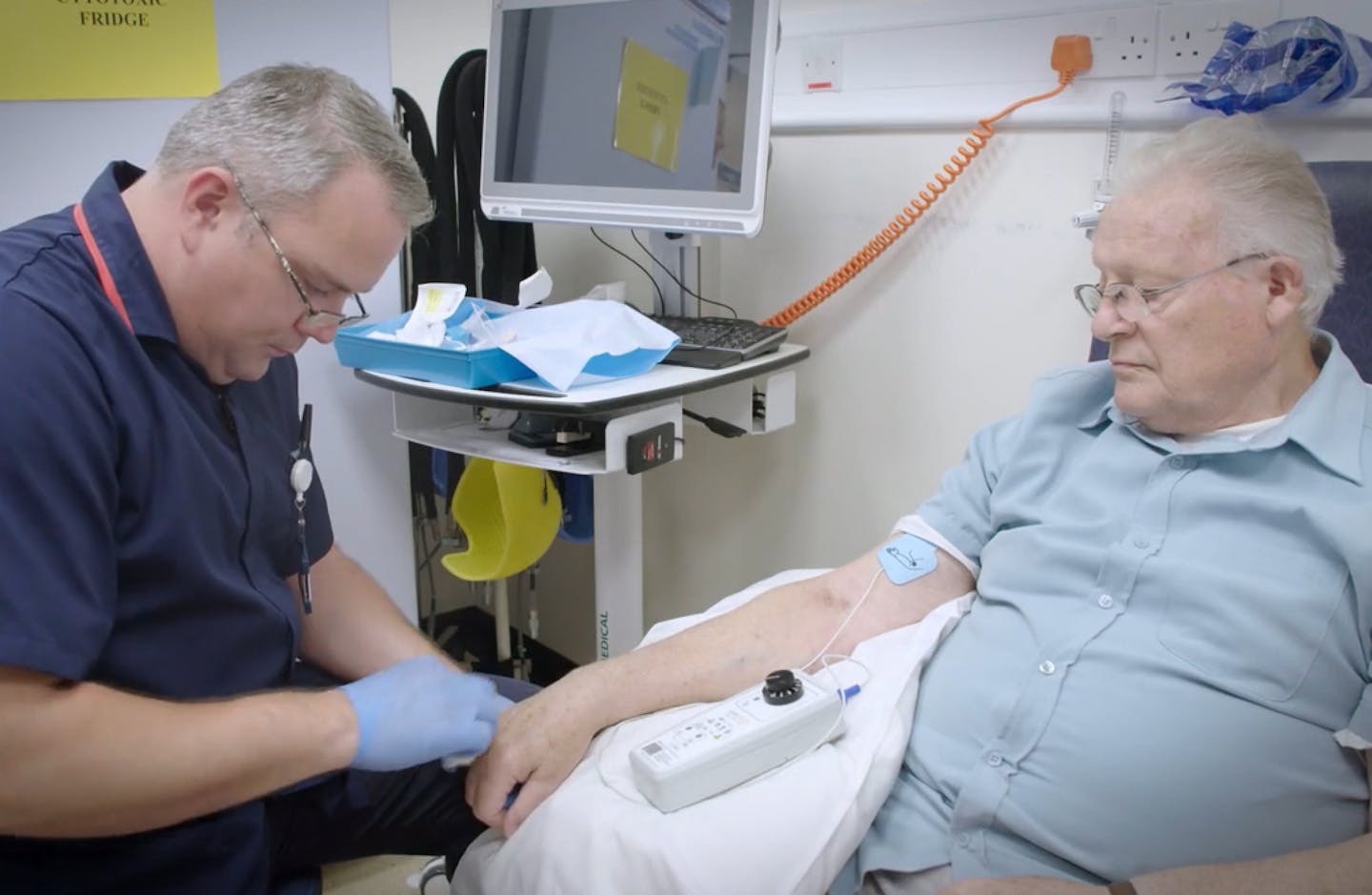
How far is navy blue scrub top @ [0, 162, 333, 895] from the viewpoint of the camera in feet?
2.71

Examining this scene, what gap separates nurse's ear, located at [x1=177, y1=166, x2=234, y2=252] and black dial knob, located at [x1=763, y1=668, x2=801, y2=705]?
2.31 ft

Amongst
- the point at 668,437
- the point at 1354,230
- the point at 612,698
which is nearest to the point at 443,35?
the point at 668,437

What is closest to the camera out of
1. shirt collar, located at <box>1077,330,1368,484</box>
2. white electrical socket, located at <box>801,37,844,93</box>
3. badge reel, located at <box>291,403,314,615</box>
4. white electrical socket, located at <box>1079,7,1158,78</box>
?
shirt collar, located at <box>1077,330,1368,484</box>

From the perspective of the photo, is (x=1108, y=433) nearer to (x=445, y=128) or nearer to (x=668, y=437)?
(x=668, y=437)

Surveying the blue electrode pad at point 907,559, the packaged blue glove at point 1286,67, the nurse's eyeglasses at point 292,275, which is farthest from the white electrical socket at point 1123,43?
the nurse's eyeglasses at point 292,275

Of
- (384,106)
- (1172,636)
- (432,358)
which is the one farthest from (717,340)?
(1172,636)

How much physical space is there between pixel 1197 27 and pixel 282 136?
1209 mm

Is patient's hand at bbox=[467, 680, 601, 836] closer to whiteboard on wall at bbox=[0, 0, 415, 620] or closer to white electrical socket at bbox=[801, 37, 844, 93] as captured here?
whiteboard on wall at bbox=[0, 0, 415, 620]

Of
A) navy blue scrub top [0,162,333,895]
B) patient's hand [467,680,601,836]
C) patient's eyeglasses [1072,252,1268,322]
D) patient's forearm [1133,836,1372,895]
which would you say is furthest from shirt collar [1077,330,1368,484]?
navy blue scrub top [0,162,333,895]

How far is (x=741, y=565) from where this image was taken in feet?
7.63

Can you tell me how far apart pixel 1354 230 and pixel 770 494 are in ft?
4.05

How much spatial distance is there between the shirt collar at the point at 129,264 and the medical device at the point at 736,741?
0.62 meters

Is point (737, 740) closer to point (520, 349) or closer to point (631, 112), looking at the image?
point (520, 349)

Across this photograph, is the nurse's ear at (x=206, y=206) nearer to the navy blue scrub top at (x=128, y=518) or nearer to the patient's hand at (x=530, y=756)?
the navy blue scrub top at (x=128, y=518)
